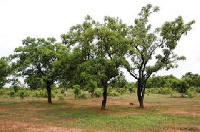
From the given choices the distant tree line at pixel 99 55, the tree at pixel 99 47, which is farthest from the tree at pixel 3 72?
the tree at pixel 99 47

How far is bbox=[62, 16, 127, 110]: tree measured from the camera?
39.5 metres

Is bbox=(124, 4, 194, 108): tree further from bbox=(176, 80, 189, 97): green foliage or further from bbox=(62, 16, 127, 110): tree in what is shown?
bbox=(176, 80, 189, 97): green foliage

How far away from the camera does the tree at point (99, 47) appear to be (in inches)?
1555

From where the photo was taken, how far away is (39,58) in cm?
5488

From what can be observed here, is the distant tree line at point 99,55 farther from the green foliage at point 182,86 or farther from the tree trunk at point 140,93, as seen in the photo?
the green foliage at point 182,86

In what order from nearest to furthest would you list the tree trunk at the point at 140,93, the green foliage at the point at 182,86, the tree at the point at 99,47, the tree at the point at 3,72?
1. the tree at the point at 99,47
2. the tree trunk at the point at 140,93
3. the tree at the point at 3,72
4. the green foliage at the point at 182,86

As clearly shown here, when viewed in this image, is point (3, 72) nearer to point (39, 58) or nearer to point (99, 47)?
point (39, 58)

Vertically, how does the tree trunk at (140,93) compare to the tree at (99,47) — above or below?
below

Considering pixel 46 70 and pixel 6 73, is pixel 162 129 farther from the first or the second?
pixel 6 73

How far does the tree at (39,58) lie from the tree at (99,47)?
33.9 feet

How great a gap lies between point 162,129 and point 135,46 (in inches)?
827

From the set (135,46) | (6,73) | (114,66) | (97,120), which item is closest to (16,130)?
(97,120)

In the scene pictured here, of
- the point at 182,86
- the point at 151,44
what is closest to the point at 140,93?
the point at 151,44

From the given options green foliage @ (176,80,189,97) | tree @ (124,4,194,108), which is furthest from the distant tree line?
green foliage @ (176,80,189,97)
